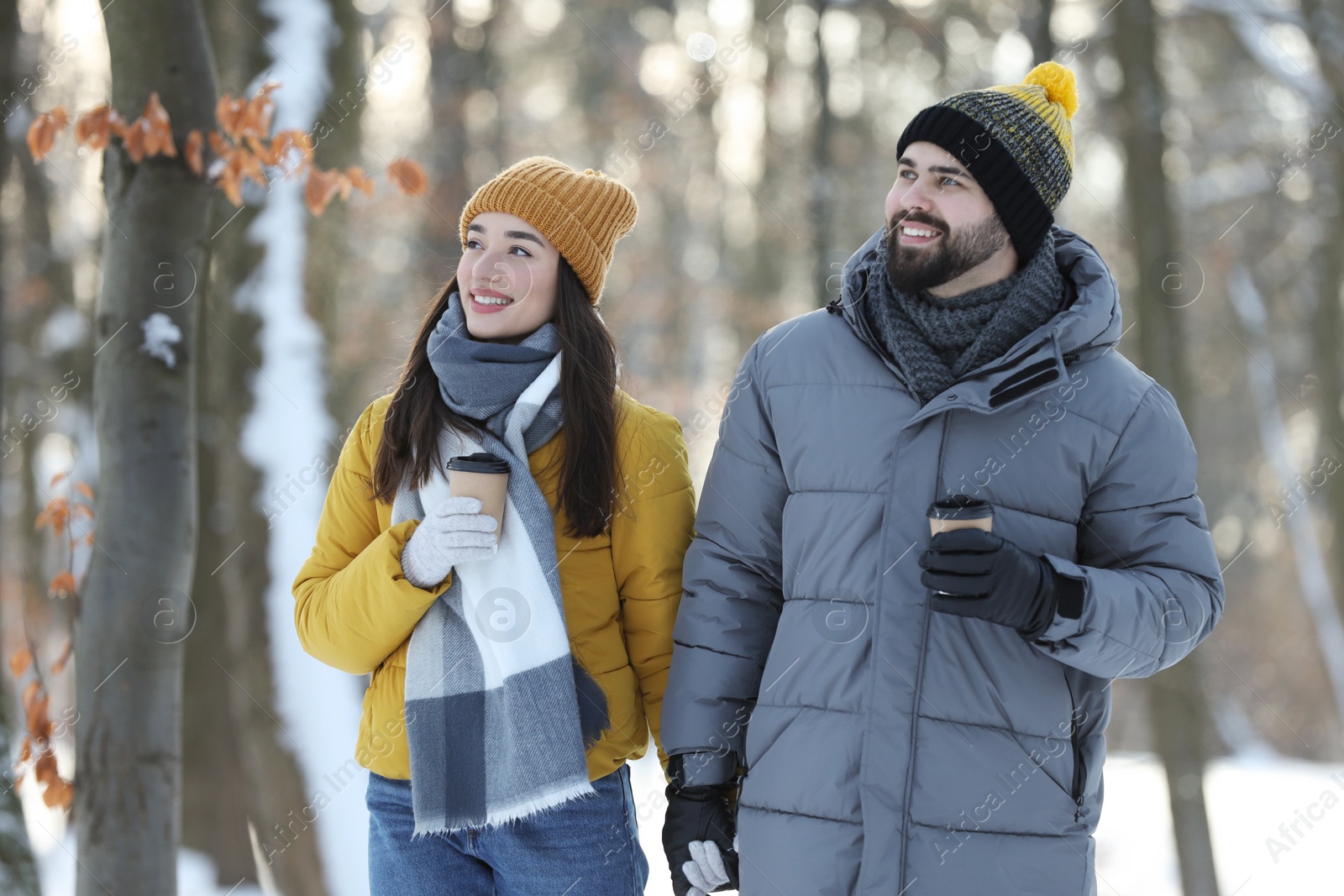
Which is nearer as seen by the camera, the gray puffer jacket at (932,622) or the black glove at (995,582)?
the black glove at (995,582)

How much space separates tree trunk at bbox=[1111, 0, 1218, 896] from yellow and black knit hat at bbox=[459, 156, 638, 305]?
3810 mm

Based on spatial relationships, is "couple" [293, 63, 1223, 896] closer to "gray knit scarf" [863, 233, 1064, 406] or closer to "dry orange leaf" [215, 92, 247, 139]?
"gray knit scarf" [863, 233, 1064, 406]

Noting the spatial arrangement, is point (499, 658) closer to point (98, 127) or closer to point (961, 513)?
point (961, 513)

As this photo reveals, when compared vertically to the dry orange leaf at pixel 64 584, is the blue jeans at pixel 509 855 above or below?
below

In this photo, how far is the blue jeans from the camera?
6.99 feet

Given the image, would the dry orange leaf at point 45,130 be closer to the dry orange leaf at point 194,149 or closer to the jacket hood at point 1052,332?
the dry orange leaf at point 194,149

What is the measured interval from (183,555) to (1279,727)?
19918 millimetres

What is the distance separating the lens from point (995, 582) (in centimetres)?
181

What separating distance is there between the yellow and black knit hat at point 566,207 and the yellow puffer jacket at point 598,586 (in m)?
0.32

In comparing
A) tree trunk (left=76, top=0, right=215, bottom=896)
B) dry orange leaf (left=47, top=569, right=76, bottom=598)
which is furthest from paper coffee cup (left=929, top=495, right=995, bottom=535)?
dry orange leaf (left=47, top=569, right=76, bottom=598)

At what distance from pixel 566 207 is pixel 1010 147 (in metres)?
0.93

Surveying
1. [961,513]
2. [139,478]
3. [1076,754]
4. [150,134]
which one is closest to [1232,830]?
[1076,754]

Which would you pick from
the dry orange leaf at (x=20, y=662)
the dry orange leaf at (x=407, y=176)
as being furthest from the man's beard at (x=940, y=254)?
the dry orange leaf at (x=20, y=662)

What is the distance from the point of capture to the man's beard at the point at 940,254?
2166mm
